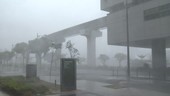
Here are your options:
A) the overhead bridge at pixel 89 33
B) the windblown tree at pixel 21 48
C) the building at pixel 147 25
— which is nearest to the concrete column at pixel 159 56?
the building at pixel 147 25

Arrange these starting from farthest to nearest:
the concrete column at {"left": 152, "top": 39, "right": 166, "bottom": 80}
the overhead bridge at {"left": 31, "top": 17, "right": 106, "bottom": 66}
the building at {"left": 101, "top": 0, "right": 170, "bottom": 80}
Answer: the overhead bridge at {"left": 31, "top": 17, "right": 106, "bottom": 66}
the concrete column at {"left": 152, "top": 39, "right": 166, "bottom": 80}
the building at {"left": 101, "top": 0, "right": 170, "bottom": 80}

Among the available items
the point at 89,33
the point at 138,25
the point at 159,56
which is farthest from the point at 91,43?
the point at 159,56

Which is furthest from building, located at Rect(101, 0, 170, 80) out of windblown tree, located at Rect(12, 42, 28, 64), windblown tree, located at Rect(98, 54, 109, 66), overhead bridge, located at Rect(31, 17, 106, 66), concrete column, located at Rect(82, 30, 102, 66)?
windblown tree, located at Rect(98, 54, 109, 66)

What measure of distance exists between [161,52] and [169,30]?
3280mm

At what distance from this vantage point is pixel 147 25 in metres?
33.1

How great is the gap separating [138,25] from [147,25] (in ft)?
6.56

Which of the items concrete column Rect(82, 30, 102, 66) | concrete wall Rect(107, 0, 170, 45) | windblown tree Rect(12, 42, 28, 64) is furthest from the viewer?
windblown tree Rect(12, 42, 28, 64)

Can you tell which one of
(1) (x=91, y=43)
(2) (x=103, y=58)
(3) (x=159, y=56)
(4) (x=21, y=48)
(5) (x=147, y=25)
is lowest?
(3) (x=159, y=56)

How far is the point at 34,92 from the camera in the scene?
14336 mm

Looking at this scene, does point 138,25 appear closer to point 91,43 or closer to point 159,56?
point 159,56

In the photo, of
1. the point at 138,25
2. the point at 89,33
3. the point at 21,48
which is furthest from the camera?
the point at 21,48

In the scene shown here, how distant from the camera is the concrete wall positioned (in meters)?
30.9

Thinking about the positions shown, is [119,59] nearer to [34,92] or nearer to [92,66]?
[92,66]

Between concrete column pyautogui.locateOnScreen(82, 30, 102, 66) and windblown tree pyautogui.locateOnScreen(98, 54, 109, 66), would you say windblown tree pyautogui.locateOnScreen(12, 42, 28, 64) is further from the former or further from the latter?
windblown tree pyautogui.locateOnScreen(98, 54, 109, 66)
